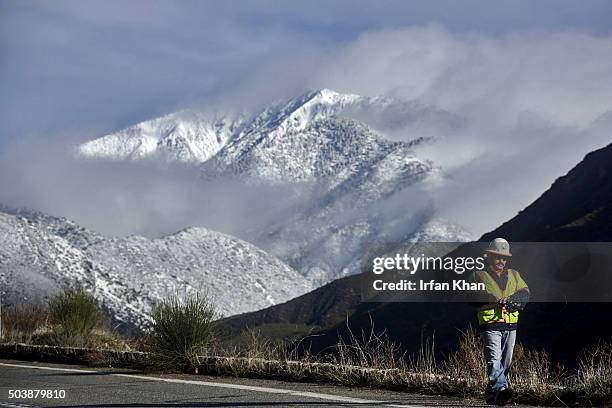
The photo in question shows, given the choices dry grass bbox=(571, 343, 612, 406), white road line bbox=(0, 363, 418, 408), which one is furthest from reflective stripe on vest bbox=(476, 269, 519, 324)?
white road line bbox=(0, 363, 418, 408)

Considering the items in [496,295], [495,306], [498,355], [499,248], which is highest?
[499,248]

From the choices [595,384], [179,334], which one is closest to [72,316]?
[179,334]

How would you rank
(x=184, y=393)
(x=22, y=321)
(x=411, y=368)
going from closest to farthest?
(x=184, y=393), (x=411, y=368), (x=22, y=321)

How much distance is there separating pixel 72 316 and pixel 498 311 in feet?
29.9

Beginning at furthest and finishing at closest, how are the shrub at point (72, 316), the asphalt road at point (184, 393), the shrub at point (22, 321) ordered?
the shrub at point (22, 321) → the shrub at point (72, 316) → the asphalt road at point (184, 393)

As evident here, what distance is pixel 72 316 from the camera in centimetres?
1532

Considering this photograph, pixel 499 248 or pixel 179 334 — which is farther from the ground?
pixel 499 248

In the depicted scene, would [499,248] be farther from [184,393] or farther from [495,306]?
[184,393]

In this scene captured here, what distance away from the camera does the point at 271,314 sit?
632 ft

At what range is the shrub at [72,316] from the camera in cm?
1516

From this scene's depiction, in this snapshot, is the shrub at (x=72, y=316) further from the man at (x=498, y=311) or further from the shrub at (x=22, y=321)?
the man at (x=498, y=311)

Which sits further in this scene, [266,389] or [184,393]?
[266,389]

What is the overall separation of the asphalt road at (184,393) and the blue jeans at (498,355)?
1.04 feet

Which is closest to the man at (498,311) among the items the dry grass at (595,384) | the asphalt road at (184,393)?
the asphalt road at (184,393)
